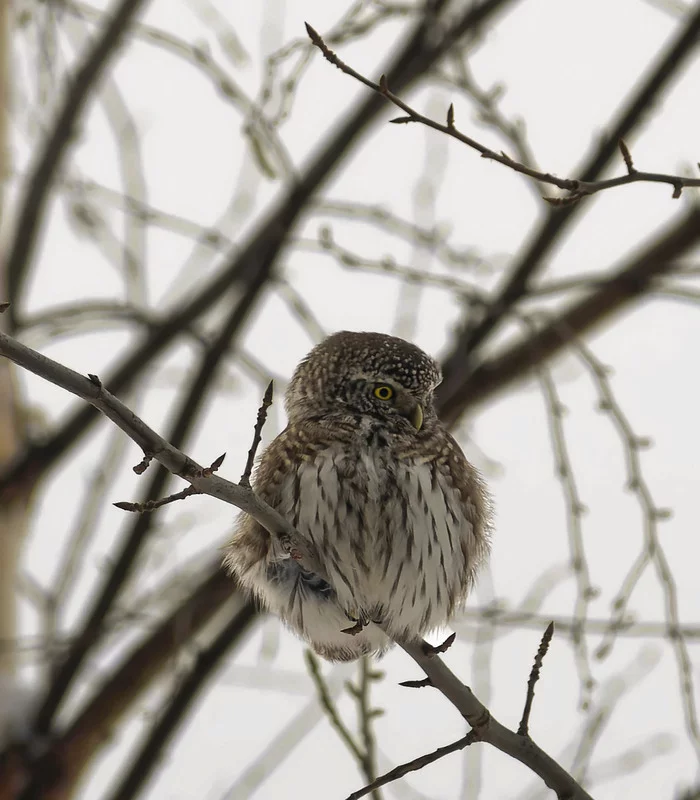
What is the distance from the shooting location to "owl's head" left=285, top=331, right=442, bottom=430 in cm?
368

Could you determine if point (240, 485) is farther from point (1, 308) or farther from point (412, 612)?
point (412, 612)

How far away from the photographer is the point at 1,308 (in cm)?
224

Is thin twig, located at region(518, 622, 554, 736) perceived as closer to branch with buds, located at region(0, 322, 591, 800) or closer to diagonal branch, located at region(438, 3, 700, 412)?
branch with buds, located at region(0, 322, 591, 800)

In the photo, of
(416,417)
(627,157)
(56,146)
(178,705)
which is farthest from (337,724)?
(56,146)

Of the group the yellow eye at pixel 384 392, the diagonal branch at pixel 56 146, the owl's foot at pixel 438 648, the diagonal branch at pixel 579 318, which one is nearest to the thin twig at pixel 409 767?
the owl's foot at pixel 438 648

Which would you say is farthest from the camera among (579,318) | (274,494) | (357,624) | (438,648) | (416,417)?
(579,318)

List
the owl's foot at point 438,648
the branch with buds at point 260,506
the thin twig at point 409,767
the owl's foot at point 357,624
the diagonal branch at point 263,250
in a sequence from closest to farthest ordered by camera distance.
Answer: the branch with buds at point 260,506 < the thin twig at point 409,767 < the owl's foot at point 438,648 < the owl's foot at point 357,624 < the diagonal branch at point 263,250

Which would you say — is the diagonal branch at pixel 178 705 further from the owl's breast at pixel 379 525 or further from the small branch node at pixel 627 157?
the small branch node at pixel 627 157

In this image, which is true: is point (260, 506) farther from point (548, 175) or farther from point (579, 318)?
point (579, 318)

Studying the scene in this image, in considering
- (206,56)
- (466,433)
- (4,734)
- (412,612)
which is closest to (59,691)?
(4,734)

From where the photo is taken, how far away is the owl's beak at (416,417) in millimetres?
3582

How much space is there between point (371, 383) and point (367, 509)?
57 cm

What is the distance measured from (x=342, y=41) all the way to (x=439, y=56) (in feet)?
3.43

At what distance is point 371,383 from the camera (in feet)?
12.3
